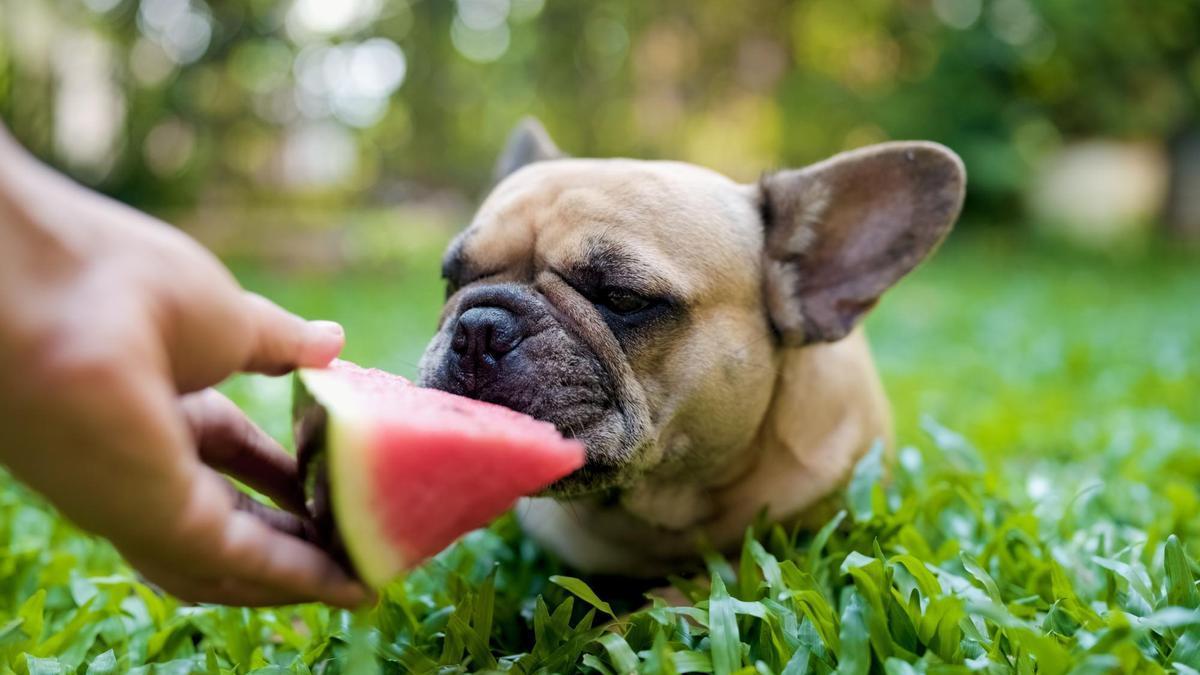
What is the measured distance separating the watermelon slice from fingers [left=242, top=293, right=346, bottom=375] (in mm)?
25

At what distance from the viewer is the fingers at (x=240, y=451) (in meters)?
1.35

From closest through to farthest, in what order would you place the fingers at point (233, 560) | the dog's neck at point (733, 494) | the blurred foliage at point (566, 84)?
the fingers at point (233, 560)
the dog's neck at point (733, 494)
the blurred foliage at point (566, 84)

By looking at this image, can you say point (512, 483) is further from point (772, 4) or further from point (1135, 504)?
point (772, 4)

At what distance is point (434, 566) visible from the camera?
2.05 m

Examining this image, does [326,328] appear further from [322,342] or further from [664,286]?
[664,286]

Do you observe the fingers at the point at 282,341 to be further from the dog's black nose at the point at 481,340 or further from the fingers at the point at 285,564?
the dog's black nose at the point at 481,340

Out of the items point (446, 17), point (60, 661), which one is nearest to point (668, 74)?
point (446, 17)

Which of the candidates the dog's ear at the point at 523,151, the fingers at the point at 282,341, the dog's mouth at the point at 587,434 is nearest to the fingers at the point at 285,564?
the fingers at the point at 282,341

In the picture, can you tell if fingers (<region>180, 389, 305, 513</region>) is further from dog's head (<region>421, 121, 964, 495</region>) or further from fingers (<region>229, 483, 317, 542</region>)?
dog's head (<region>421, 121, 964, 495</region>)

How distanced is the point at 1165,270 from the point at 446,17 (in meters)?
9.63

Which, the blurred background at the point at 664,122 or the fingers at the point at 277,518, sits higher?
the fingers at the point at 277,518

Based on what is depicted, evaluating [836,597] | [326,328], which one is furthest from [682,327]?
[326,328]

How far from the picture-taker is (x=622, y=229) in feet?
6.49

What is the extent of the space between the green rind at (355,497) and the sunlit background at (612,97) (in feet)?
30.2
